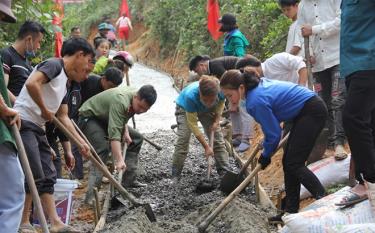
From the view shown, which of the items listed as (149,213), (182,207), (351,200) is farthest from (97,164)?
(351,200)

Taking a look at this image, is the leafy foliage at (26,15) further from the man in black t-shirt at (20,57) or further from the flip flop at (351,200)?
the flip flop at (351,200)

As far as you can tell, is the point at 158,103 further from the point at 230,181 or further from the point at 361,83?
the point at 361,83

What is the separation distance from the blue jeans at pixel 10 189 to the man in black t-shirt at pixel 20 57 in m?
2.27

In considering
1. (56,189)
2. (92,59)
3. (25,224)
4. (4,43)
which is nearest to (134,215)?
(56,189)

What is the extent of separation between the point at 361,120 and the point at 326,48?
7.85 feet

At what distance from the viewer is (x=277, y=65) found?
629 cm

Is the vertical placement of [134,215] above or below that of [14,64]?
below

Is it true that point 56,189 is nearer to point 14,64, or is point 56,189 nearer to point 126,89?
point 14,64

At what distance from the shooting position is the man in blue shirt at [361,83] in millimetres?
3693

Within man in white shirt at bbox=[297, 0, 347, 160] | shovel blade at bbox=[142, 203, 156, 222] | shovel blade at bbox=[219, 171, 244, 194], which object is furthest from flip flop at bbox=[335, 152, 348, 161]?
shovel blade at bbox=[142, 203, 156, 222]

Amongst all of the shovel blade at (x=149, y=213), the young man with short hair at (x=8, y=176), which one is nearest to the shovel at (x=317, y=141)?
the shovel blade at (x=149, y=213)

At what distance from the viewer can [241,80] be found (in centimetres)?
478

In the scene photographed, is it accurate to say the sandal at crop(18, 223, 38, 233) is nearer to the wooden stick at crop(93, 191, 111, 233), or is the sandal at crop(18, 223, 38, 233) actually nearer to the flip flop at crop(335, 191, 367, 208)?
the wooden stick at crop(93, 191, 111, 233)

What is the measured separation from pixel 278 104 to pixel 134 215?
65.8 inches
